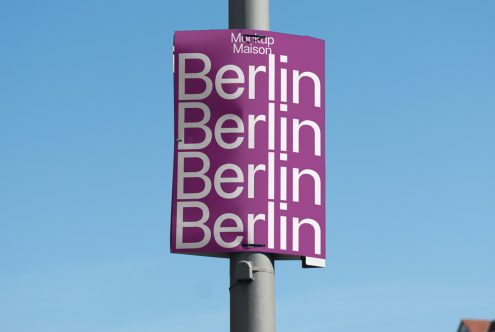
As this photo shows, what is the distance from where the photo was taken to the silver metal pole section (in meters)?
8.20

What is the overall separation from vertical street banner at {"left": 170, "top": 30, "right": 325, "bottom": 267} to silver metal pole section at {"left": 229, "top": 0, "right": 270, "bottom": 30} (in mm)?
132

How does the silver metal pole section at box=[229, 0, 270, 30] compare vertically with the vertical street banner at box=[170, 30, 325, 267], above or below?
above

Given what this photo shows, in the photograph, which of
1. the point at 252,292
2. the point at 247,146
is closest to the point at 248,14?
the point at 247,146

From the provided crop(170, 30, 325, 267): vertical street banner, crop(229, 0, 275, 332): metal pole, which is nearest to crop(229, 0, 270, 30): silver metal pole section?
crop(170, 30, 325, 267): vertical street banner

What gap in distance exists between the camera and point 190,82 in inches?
319

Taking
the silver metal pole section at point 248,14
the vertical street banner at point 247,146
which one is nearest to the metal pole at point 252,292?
the vertical street banner at point 247,146

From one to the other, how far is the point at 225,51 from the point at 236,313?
3.08 metres

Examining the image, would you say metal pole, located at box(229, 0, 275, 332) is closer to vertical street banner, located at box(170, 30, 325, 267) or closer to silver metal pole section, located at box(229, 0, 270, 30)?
vertical street banner, located at box(170, 30, 325, 267)

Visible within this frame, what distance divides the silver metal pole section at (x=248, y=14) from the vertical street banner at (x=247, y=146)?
13 cm

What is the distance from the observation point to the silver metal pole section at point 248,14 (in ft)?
26.9

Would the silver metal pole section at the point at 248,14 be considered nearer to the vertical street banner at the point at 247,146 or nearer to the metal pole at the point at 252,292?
the vertical street banner at the point at 247,146
